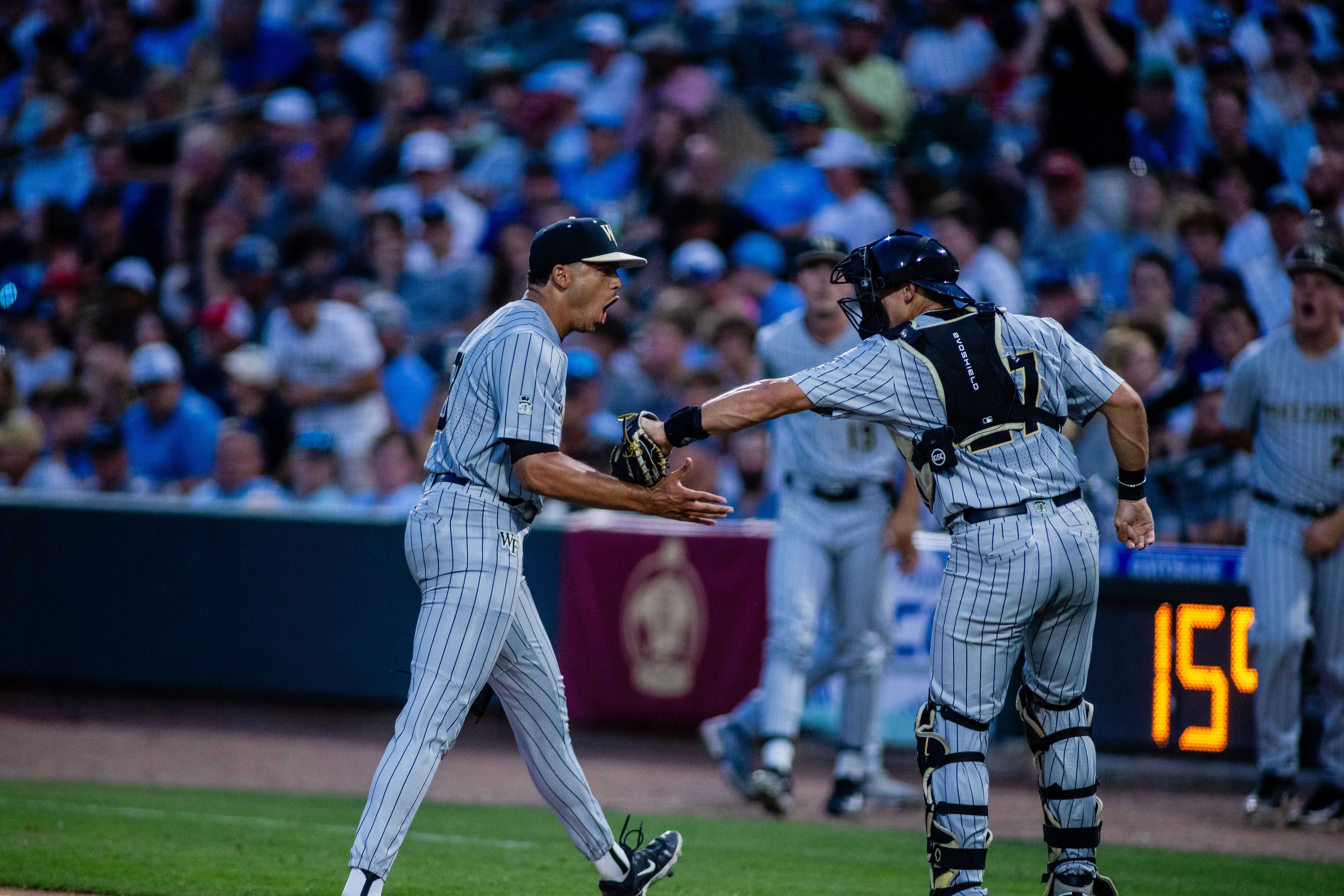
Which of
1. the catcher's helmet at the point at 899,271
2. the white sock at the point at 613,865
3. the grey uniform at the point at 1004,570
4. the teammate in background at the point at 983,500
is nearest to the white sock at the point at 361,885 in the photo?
the white sock at the point at 613,865

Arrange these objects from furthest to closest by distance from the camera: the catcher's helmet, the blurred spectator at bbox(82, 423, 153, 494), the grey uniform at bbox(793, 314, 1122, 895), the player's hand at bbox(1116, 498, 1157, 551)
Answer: the blurred spectator at bbox(82, 423, 153, 494) → the player's hand at bbox(1116, 498, 1157, 551) → the catcher's helmet → the grey uniform at bbox(793, 314, 1122, 895)

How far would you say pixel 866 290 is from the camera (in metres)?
5.11

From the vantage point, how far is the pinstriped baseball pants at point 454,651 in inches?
180

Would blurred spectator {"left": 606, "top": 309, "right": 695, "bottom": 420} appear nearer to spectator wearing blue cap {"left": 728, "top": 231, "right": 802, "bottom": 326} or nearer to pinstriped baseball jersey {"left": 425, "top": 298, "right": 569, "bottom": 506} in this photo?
spectator wearing blue cap {"left": 728, "top": 231, "right": 802, "bottom": 326}

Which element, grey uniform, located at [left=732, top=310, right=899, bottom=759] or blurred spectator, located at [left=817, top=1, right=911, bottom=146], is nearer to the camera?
grey uniform, located at [left=732, top=310, right=899, bottom=759]

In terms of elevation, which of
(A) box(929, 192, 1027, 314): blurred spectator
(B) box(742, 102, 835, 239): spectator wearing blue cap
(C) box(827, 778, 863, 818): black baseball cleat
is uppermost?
(B) box(742, 102, 835, 239): spectator wearing blue cap

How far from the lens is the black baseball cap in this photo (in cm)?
501

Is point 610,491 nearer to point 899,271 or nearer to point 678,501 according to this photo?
point 678,501

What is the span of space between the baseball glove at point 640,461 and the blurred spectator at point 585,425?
15.1 feet

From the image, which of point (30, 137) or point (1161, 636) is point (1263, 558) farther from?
point (30, 137)

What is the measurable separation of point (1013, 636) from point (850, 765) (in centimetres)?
302

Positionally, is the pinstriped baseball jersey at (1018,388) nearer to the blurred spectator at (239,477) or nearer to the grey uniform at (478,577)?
the grey uniform at (478,577)

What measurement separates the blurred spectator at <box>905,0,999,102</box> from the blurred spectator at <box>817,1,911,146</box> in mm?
176

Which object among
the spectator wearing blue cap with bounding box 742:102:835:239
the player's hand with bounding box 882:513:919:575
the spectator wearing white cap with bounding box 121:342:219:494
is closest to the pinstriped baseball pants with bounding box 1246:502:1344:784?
the player's hand with bounding box 882:513:919:575
